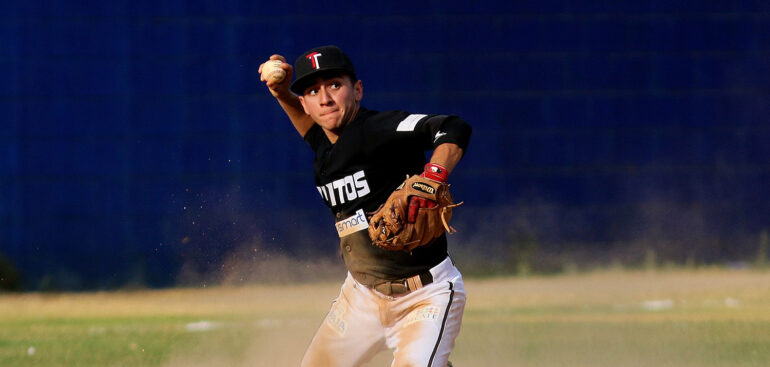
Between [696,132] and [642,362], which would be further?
[696,132]

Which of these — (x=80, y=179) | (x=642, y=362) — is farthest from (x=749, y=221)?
(x=80, y=179)

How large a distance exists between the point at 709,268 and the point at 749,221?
768mm

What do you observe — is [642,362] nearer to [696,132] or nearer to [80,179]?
[696,132]

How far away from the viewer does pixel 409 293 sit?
154 inches

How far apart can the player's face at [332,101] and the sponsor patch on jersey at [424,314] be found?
927 mm

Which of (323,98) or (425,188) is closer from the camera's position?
(425,188)

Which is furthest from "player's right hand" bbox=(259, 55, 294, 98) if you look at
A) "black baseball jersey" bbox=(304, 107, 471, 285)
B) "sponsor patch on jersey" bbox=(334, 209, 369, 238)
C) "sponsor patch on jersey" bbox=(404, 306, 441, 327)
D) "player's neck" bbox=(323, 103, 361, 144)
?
"sponsor patch on jersey" bbox=(404, 306, 441, 327)

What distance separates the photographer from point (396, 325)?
3.96m

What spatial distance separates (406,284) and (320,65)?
105cm

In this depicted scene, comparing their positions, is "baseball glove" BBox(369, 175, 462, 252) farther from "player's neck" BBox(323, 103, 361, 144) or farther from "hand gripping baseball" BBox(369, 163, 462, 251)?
"player's neck" BBox(323, 103, 361, 144)

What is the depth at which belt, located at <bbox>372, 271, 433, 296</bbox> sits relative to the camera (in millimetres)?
3904

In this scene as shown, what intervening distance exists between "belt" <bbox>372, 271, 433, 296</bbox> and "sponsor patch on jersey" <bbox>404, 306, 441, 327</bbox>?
4.0 inches

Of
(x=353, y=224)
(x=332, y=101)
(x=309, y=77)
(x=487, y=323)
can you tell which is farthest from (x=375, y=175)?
(x=487, y=323)

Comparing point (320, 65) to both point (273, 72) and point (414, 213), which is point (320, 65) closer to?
point (273, 72)
